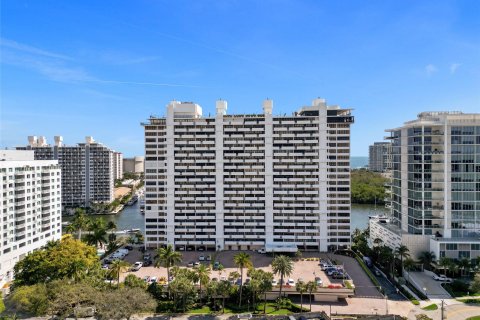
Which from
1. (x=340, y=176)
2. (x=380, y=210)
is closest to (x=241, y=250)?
(x=340, y=176)

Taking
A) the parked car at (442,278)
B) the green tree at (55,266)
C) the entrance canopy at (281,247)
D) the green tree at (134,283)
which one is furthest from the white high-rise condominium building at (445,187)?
the green tree at (55,266)

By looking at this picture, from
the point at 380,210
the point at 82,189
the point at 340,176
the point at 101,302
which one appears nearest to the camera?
the point at 101,302

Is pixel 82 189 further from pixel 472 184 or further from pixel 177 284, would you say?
pixel 472 184

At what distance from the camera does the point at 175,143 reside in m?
68.9

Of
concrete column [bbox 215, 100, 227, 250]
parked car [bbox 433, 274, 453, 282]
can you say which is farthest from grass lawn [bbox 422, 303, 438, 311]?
concrete column [bbox 215, 100, 227, 250]

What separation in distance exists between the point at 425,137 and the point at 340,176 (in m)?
16.0

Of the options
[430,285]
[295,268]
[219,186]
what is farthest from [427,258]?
[219,186]

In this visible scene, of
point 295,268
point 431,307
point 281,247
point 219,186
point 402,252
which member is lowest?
point 431,307

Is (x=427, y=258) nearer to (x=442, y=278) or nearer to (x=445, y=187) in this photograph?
(x=442, y=278)

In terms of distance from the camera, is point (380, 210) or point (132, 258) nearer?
point (132, 258)

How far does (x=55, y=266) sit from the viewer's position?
45250 millimetres

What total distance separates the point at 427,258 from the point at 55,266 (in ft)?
176

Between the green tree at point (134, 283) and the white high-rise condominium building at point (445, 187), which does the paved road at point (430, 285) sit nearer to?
the white high-rise condominium building at point (445, 187)

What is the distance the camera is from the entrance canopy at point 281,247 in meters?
63.3
